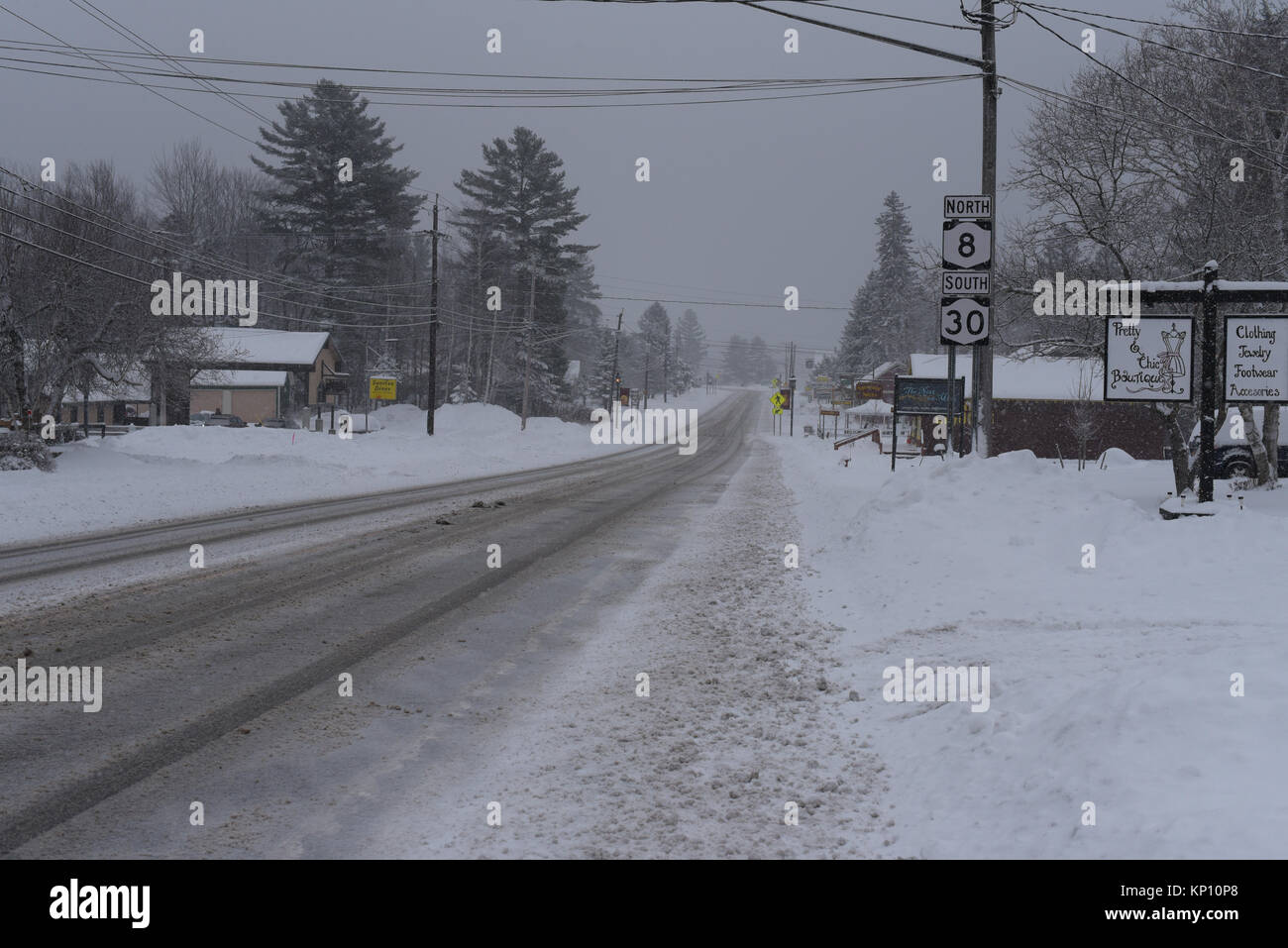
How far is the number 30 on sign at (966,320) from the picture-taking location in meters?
13.0

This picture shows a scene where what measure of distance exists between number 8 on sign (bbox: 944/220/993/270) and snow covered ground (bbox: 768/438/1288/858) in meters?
2.91

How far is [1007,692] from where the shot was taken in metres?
5.42

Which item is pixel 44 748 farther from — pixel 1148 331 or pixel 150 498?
pixel 150 498

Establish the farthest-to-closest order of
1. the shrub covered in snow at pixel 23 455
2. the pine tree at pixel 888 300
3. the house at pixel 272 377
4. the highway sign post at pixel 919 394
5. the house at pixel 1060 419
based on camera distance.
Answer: the pine tree at pixel 888 300 < the house at pixel 272 377 < the house at pixel 1060 419 < the highway sign post at pixel 919 394 < the shrub covered in snow at pixel 23 455

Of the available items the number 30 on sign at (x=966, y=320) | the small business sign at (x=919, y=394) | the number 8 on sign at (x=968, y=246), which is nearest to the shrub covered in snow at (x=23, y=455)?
the number 30 on sign at (x=966, y=320)

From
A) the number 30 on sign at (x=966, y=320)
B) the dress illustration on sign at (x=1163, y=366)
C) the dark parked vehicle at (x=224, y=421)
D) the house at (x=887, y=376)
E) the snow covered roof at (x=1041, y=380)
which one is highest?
the house at (x=887, y=376)

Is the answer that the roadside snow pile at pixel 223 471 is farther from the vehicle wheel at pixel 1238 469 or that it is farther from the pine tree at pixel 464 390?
the pine tree at pixel 464 390

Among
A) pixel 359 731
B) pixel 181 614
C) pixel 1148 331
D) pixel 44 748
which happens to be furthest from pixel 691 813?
pixel 1148 331

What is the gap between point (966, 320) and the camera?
1302cm

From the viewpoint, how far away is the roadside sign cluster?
42.6 ft

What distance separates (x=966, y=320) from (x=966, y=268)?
759 mm

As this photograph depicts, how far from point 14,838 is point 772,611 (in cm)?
629

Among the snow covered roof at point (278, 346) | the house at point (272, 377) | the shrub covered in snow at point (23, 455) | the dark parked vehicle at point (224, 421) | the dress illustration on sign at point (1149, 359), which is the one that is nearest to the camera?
the dress illustration on sign at point (1149, 359)

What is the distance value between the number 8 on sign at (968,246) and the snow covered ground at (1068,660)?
2.91 metres
